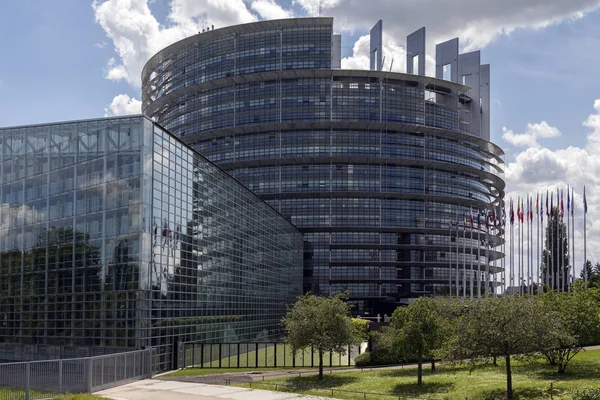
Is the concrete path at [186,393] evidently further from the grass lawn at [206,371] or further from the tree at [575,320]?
the tree at [575,320]

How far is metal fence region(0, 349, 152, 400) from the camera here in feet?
119

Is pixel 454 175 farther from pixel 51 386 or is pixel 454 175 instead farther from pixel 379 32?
pixel 51 386

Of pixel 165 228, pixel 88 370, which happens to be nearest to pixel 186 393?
pixel 88 370

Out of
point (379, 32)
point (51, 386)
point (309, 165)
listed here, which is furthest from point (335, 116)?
point (51, 386)

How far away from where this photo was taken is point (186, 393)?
134 feet

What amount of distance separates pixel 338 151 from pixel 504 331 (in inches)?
3883

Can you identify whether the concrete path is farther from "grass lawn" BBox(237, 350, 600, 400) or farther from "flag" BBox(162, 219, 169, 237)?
"flag" BBox(162, 219, 169, 237)

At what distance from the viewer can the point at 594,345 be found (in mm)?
60906

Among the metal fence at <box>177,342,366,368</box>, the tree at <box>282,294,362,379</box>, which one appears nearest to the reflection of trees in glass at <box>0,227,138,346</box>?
the metal fence at <box>177,342,366,368</box>

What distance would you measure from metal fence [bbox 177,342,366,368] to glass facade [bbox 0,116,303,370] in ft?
5.40

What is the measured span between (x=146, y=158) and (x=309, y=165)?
86.7 metres

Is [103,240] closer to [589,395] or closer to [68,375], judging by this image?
[68,375]

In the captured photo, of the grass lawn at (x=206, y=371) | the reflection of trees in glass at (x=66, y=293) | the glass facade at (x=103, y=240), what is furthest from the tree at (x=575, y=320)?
the reflection of trees in glass at (x=66, y=293)

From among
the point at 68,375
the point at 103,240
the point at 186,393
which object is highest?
the point at 103,240
